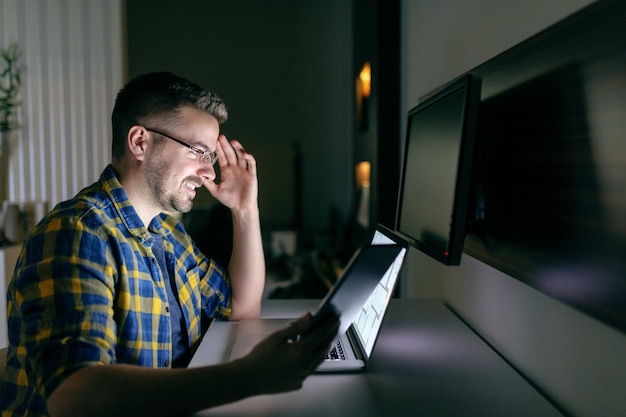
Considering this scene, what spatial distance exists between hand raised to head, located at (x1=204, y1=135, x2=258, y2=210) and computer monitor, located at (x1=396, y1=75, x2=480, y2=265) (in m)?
0.49

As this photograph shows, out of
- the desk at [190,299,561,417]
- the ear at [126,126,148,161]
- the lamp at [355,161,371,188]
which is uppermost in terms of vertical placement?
the ear at [126,126,148,161]

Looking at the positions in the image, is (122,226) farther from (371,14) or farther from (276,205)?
(276,205)

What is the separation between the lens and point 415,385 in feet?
3.30

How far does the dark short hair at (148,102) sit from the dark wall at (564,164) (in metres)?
0.78

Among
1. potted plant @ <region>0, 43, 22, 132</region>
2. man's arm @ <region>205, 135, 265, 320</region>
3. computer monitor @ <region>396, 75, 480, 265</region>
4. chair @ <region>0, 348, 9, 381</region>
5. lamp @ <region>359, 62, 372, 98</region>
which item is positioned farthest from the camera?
potted plant @ <region>0, 43, 22, 132</region>

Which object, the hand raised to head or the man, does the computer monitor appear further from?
the hand raised to head

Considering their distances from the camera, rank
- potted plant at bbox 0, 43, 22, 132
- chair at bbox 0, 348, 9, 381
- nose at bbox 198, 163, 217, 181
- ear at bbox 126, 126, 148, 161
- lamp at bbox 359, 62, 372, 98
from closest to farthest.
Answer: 1. chair at bbox 0, 348, 9, 381
2. ear at bbox 126, 126, 148, 161
3. nose at bbox 198, 163, 217, 181
4. lamp at bbox 359, 62, 372, 98
5. potted plant at bbox 0, 43, 22, 132

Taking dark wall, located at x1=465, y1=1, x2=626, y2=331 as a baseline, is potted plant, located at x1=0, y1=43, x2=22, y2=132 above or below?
above

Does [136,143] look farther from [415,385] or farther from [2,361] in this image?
[415,385]

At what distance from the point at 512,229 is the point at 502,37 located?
1.58 ft

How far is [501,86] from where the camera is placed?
1.18m

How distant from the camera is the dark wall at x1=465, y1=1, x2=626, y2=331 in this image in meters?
0.77

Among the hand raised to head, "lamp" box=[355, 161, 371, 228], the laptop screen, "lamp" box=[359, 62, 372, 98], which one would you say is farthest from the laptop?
"lamp" box=[359, 62, 372, 98]

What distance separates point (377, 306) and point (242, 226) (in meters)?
0.59
